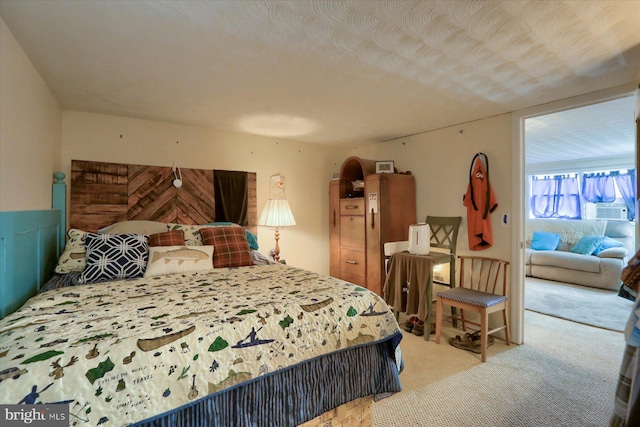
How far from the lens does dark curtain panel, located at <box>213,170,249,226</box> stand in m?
3.52

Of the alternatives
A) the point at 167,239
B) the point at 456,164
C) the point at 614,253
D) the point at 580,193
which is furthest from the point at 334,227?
the point at 580,193

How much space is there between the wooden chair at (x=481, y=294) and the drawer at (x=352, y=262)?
1105 mm

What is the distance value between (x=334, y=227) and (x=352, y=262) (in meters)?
0.63

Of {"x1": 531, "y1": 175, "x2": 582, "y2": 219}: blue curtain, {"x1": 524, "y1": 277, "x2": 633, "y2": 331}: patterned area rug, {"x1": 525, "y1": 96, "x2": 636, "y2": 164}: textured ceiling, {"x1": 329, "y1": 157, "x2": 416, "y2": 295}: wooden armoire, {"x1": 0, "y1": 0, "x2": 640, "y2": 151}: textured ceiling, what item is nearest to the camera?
{"x1": 0, "y1": 0, "x2": 640, "y2": 151}: textured ceiling

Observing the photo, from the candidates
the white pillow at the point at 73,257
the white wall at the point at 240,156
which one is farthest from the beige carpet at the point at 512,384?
the white pillow at the point at 73,257

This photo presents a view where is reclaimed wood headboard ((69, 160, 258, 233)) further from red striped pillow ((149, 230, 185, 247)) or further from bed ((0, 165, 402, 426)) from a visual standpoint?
bed ((0, 165, 402, 426))

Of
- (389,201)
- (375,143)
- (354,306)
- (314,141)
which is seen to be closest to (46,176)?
(354,306)

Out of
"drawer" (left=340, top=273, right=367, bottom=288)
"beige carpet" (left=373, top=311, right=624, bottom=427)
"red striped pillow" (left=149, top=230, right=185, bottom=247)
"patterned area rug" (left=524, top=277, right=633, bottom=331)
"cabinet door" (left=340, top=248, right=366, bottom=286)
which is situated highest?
"red striped pillow" (left=149, top=230, right=185, bottom=247)

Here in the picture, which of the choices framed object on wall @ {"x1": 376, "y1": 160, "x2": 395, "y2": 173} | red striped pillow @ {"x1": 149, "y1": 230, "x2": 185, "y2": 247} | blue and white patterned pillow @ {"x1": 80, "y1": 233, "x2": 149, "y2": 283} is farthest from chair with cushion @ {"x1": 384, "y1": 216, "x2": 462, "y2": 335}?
blue and white patterned pillow @ {"x1": 80, "y1": 233, "x2": 149, "y2": 283}

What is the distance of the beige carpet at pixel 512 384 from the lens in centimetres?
184

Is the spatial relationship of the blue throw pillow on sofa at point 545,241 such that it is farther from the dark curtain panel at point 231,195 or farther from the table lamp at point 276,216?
the dark curtain panel at point 231,195

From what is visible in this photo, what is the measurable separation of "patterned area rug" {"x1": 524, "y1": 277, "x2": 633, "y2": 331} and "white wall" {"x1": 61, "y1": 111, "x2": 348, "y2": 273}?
10.0 feet

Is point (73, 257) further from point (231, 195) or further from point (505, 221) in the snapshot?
point (505, 221)

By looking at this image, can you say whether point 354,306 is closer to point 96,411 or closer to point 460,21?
point 96,411
